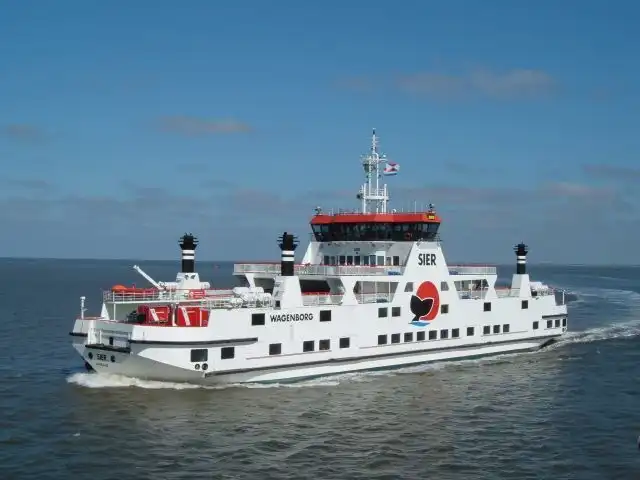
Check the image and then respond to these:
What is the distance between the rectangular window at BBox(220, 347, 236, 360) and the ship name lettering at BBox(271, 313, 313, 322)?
213 centimetres

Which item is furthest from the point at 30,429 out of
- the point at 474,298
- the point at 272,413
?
the point at 474,298

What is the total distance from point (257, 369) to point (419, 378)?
7894 mm

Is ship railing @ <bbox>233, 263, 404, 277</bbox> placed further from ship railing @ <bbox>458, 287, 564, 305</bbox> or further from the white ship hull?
ship railing @ <bbox>458, 287, 564, 305</bbox>

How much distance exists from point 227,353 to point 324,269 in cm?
693

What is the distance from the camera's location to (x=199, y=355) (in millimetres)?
26266

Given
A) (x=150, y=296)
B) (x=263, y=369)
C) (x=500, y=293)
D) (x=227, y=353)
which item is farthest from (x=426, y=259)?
(x=150, y=296)

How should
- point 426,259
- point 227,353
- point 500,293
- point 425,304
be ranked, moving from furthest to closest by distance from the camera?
point 500,293 < point 426,259 < point 425,304 < point 227,353

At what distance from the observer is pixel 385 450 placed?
824 inches

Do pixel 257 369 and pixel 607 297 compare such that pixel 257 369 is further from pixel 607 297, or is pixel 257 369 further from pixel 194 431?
pixel 607 297

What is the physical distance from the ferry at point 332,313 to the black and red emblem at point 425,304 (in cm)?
5

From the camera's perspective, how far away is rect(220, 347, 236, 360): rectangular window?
2678 cm

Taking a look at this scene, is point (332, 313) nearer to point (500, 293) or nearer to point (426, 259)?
point (426, 259)

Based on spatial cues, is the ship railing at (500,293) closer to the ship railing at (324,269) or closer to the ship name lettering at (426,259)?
the ship name lettering at (426,259)

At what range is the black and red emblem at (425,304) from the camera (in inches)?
1305
